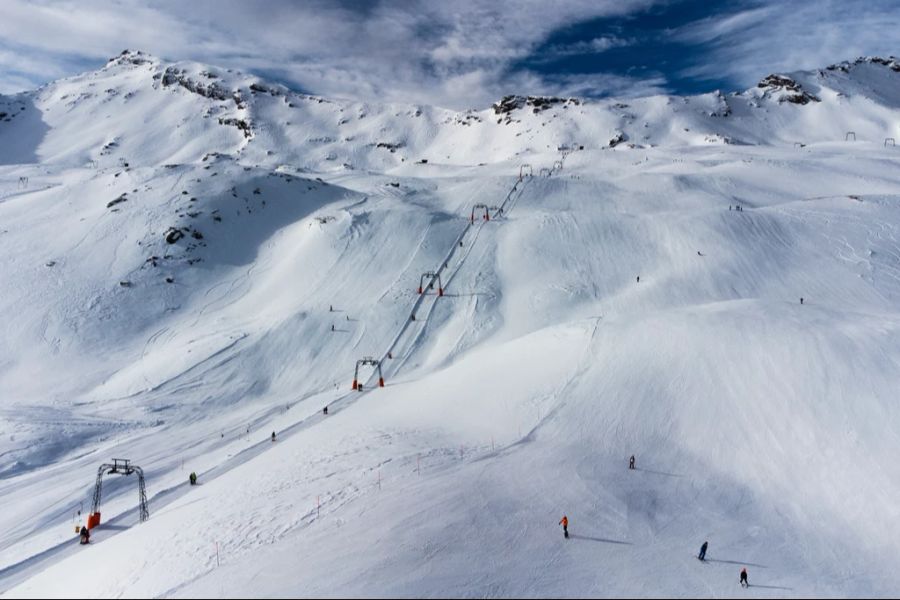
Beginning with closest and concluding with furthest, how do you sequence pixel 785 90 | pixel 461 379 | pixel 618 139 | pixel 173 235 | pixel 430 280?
pixel 461 379 → pixel 430 280 → pixel 173 235 → pixel 618 139 → pixel 785 90

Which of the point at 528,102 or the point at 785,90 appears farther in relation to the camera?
the point at 528,102

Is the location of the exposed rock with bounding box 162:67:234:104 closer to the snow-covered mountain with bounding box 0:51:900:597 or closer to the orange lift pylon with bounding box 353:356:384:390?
the snow-covered mountain with bounding box 0:51:900:597

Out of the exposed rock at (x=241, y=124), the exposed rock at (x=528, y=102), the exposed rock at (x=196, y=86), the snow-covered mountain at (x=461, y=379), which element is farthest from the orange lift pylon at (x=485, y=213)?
the exposed rock at (x=196, y=86)

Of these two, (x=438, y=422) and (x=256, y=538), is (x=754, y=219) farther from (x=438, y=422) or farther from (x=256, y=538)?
(x=256, y=538)

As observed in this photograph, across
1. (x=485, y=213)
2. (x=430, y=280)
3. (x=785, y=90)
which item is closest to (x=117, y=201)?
(x=430, y=280)

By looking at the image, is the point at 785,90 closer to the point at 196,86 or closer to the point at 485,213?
the point at 485,213

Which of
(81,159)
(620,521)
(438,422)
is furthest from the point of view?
(81,159)

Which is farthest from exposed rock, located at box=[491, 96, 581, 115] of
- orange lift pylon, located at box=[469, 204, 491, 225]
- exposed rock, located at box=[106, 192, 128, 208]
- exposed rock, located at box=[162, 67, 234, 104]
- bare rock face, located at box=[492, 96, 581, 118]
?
exposed rock, located at box=[106, 192, 128, 208]

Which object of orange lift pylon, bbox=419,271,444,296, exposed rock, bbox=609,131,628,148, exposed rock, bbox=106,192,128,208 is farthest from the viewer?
exposed rock, bbox=609,131,628,148

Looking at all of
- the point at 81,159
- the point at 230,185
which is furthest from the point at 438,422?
the point at 81,159
